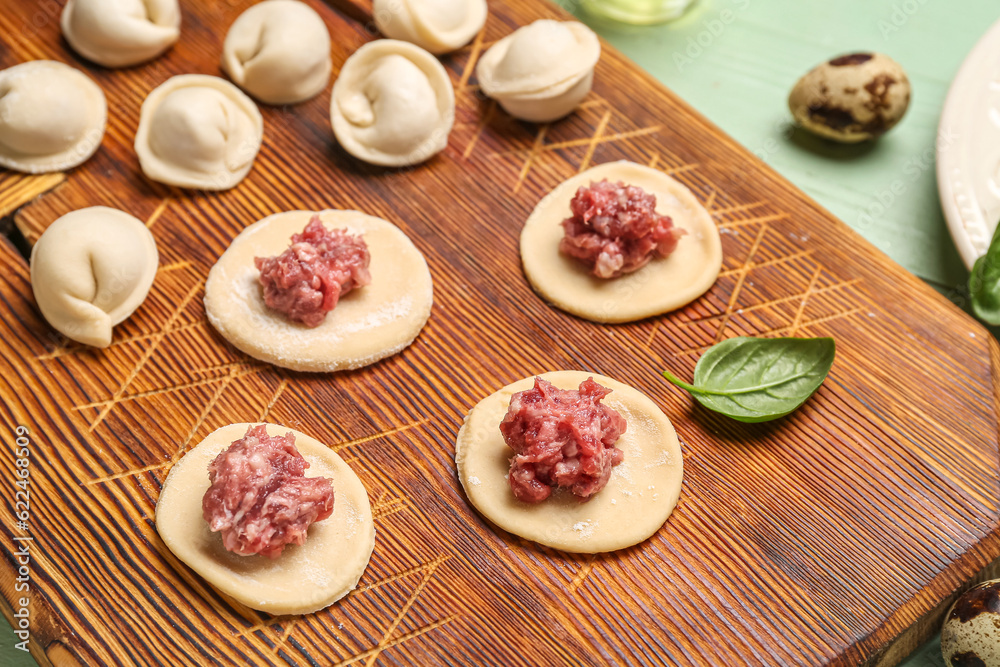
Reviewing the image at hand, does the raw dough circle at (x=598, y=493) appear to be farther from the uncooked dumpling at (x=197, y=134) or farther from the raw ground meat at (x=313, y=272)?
the uncooked dumpling at (x=197, y=134)


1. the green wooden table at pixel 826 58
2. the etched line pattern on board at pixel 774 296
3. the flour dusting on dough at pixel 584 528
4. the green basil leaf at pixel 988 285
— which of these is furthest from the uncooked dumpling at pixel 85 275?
the green basil leaf at pixel 988 285

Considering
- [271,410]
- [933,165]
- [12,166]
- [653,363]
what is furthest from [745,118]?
[12,166]

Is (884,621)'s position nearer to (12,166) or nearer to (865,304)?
(865,304)

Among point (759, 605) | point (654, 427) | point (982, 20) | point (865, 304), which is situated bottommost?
point (759, 605)

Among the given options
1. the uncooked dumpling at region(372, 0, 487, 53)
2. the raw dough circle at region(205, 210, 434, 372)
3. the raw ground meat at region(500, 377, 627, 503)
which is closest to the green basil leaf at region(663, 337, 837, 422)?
the raw ground meat at region(500, 377, 627, 503)

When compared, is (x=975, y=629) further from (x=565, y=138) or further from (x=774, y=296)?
(x=565, y=138)

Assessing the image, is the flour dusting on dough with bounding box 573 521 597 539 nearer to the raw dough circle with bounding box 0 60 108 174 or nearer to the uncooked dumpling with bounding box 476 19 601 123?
the uncooked dumpling with bounding box 476 19 601 123
